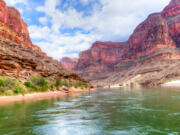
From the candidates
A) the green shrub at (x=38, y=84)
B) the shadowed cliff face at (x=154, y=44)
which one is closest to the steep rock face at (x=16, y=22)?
the green shrub at (x=38, y=84)

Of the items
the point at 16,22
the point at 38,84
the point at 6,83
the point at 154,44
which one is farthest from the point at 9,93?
the point at 154,44

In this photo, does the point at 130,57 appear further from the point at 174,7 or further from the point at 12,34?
the point at 12,34

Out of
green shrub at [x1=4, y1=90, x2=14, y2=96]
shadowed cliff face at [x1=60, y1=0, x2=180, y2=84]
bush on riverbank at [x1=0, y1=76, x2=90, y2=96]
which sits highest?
shadowed cliff face at [x1=60, y1=0, x2=180, y2=84]

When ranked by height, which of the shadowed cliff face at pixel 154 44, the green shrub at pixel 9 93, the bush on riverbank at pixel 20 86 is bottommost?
the green shrub at pixel 9 93

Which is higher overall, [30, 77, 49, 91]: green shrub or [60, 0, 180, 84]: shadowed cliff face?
[60, 0, 180, 84]: shadowed cliff face

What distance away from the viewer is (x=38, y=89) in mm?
35000

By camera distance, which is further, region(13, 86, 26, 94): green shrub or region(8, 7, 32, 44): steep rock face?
region(8, 7, 32, 44): steep rock face

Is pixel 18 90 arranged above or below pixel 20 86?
below

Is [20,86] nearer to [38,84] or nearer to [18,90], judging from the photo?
[18,90]

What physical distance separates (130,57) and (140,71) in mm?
52659

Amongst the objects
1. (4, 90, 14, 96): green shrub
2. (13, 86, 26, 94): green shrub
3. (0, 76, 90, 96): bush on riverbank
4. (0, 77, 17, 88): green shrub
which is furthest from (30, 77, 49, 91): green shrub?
(4, 90, 14, 96): green shrub

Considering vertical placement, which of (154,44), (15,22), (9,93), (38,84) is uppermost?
(15,22)

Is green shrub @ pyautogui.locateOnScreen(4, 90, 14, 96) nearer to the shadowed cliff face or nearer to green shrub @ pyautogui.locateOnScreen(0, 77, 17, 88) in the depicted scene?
green shrub @ pyautogui.locateOnScreen(0, 77, 17, 88)

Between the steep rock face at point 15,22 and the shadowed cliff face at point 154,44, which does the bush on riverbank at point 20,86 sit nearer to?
the steep rock face at point 15,22
